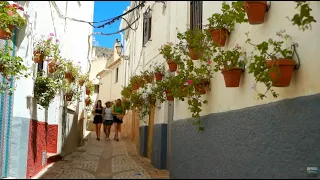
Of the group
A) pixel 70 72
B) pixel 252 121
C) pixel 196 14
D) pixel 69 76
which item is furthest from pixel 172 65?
pixel 252 121

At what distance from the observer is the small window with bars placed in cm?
696

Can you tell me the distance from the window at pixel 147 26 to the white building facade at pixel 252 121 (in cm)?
450

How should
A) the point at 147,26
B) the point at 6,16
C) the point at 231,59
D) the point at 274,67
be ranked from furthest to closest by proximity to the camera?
the point at 147,26 < the point at 6,16 < the point at 231,59 < the point at 274,67

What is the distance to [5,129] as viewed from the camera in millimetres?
6145

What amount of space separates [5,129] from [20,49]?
4.62ft

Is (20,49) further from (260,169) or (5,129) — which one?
(260,169)

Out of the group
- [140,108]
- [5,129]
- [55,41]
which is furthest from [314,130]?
[140,108]

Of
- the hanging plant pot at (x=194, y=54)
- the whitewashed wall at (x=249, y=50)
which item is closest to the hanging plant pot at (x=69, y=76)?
the whitewashed wall at (x=249, y=50)

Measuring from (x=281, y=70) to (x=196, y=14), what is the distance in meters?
4.08

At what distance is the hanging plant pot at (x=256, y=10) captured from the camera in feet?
12.1

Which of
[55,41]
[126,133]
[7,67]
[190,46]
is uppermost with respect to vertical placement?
[55,41]

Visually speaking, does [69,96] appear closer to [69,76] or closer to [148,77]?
[69,76]

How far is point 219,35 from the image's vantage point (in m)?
5.12

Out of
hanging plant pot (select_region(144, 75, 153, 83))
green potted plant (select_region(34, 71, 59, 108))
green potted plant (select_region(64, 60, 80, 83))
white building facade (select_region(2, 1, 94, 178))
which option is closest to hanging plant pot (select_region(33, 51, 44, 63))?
white building facade (select_region(2, 1, 94, 178))
